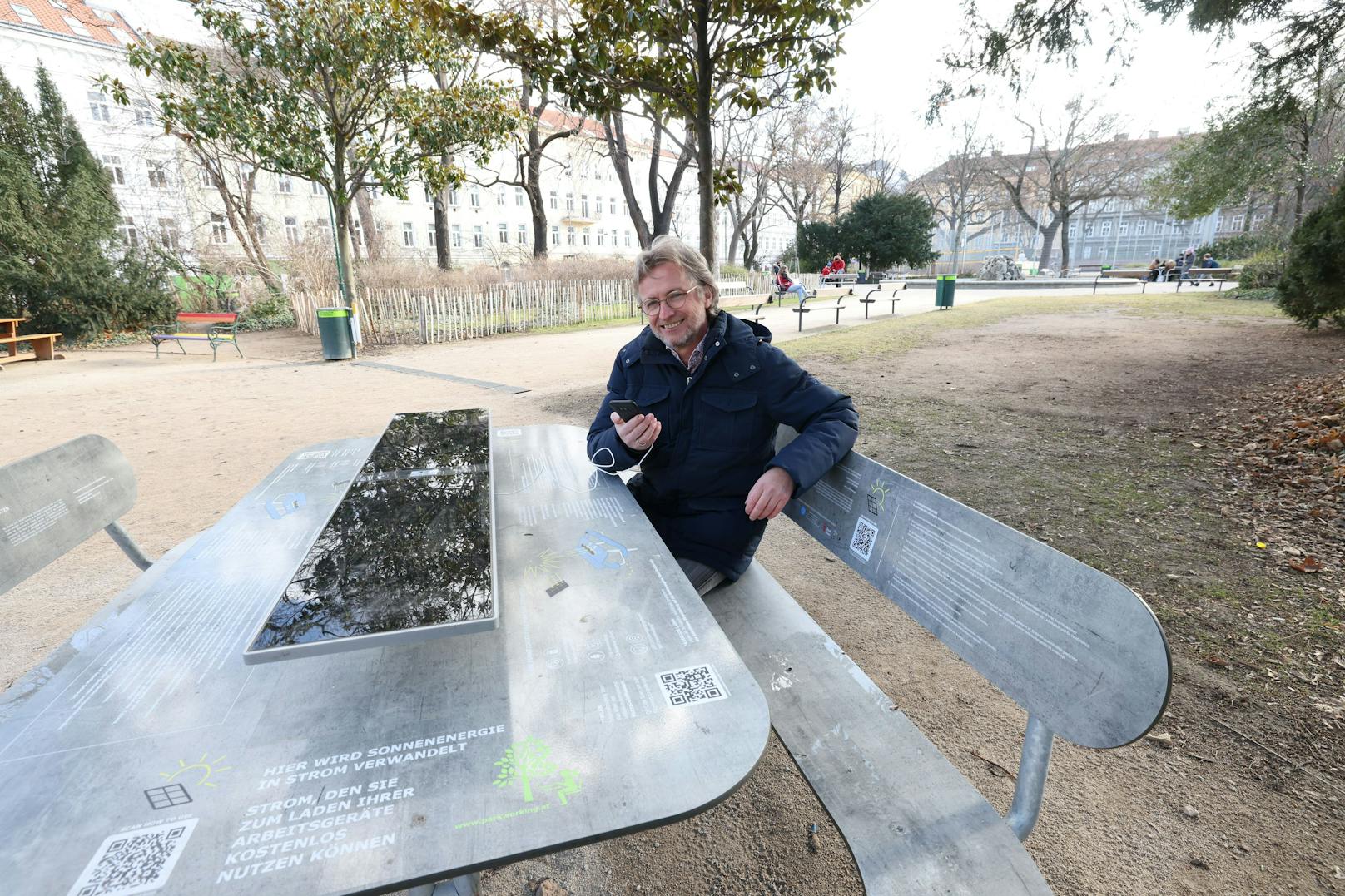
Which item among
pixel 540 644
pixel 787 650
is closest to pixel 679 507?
pixel 787 650

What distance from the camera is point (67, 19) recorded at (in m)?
30.7

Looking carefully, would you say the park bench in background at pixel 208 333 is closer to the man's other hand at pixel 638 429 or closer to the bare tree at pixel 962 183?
the man's other hand at pixel 638 429

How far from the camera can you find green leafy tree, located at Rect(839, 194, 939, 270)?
30391 millimetres

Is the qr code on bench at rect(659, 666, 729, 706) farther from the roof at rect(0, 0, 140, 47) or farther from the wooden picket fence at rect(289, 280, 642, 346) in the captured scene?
the roof at rect(0, 0, 140, 47)

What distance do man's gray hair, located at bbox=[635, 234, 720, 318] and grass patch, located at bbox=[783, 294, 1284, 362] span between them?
24.8ft

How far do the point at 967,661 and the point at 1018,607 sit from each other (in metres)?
0.18

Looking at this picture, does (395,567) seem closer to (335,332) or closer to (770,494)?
(770,494)

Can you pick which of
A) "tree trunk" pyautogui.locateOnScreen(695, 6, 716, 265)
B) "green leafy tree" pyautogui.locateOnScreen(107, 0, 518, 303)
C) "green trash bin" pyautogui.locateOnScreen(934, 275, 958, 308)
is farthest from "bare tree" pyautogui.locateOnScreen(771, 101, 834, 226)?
"tree trunk" pyautogui.locateOnScreen(695, 6, 716, 265)

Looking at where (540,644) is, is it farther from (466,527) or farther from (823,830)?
(823,830)

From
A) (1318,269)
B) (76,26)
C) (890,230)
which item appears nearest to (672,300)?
(1318,269)

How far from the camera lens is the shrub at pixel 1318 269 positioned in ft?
27.9

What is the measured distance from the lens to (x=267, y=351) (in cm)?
1274

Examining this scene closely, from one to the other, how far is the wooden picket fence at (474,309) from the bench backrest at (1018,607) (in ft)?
43.1

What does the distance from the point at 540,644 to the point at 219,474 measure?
5049mm
